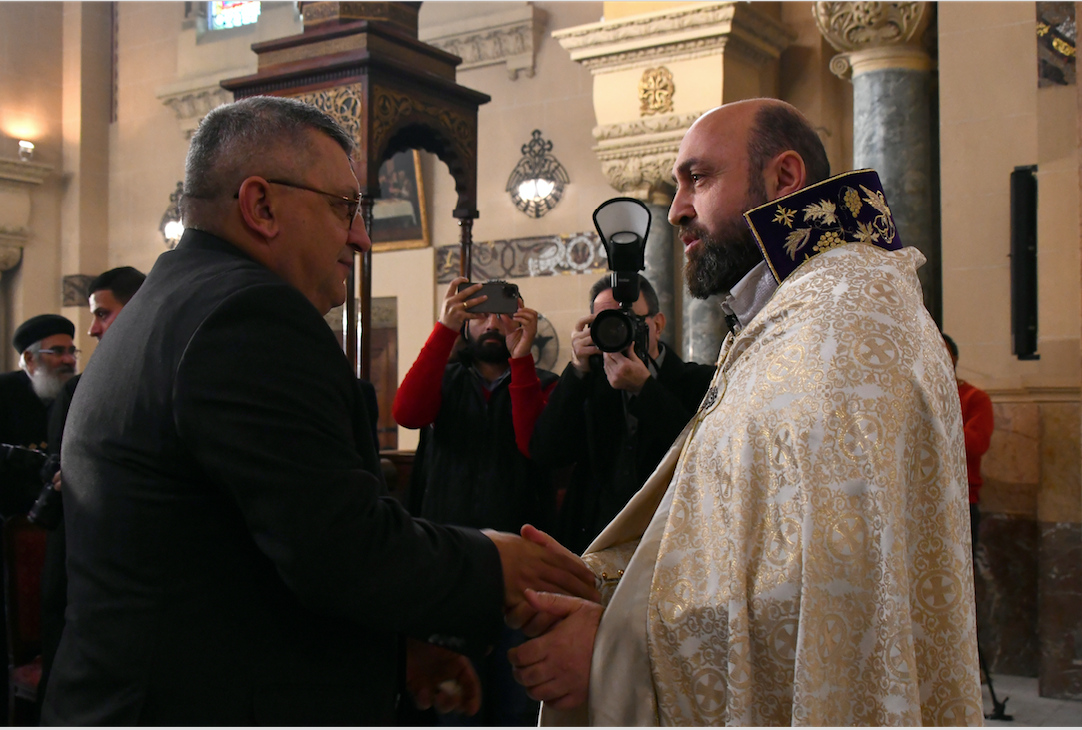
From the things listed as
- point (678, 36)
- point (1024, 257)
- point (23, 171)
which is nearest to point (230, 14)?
point (23, 171)

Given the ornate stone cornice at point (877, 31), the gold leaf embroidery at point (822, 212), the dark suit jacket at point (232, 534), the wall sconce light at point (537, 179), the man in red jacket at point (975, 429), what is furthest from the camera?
the wall sconce light at point (537, 179)

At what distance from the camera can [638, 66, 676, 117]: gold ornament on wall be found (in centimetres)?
695

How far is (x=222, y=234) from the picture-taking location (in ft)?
5.01

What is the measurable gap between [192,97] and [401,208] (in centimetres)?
374

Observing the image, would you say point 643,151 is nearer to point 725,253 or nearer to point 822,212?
point 725,253

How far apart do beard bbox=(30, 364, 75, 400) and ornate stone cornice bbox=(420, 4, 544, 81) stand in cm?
556

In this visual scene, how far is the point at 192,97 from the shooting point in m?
11.8

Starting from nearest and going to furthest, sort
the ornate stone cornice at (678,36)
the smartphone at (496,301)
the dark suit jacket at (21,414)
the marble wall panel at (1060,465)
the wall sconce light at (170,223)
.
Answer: the smartphone at (496,301) < the dark suit jacket at (21,414) < the marble wall panel at (1060,465) < the ornate stone cornice at (678,36) < the wall sconce light at (170,223)

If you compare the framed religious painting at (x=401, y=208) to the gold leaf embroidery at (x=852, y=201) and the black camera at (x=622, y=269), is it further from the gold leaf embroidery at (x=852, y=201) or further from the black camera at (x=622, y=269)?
the gold leaf embroidery at (x=852, y=201)

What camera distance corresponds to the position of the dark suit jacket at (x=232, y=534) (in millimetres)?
1297

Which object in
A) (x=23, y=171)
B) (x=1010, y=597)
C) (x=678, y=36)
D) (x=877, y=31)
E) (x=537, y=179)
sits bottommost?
(x=1010, y=597)

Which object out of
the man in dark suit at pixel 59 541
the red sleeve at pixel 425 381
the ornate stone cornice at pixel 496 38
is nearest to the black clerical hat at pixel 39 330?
the man in dark suit at pixel 59 541

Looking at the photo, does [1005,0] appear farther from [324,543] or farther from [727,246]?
[324,543]

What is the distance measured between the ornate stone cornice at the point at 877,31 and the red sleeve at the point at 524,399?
11.3ft
